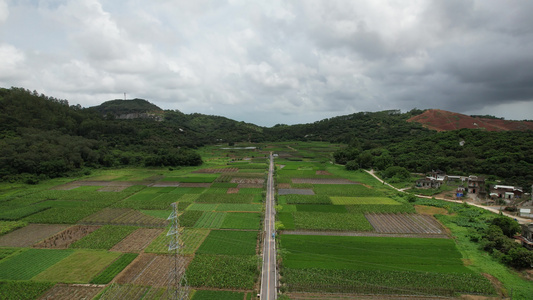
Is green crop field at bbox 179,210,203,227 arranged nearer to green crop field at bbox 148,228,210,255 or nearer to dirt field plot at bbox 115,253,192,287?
green crop field at bbox 148,228,210,255

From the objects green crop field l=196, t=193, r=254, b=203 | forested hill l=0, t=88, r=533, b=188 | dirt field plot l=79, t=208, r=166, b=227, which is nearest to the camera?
dirt field plot l=79, t=208, r=166, b=227

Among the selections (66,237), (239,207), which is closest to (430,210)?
(239,207)

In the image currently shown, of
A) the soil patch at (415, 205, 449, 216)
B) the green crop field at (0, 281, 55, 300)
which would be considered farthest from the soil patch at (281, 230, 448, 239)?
the green crop field at (0, 281, 55, 300)

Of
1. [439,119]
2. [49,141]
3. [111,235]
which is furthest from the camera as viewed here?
[439,119]

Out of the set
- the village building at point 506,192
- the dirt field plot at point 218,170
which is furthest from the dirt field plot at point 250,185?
the village building at point 506,192

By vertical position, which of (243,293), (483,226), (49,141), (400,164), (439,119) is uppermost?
(439,119)

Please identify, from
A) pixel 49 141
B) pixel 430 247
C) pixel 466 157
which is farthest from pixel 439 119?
pixel 49 141

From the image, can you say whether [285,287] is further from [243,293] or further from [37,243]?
[37,243]

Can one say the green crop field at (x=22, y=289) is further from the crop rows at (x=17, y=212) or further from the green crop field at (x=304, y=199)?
the green crop field at (x=304, y=199)

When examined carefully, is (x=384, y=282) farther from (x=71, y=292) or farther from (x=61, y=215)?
(x=61, y=215)
